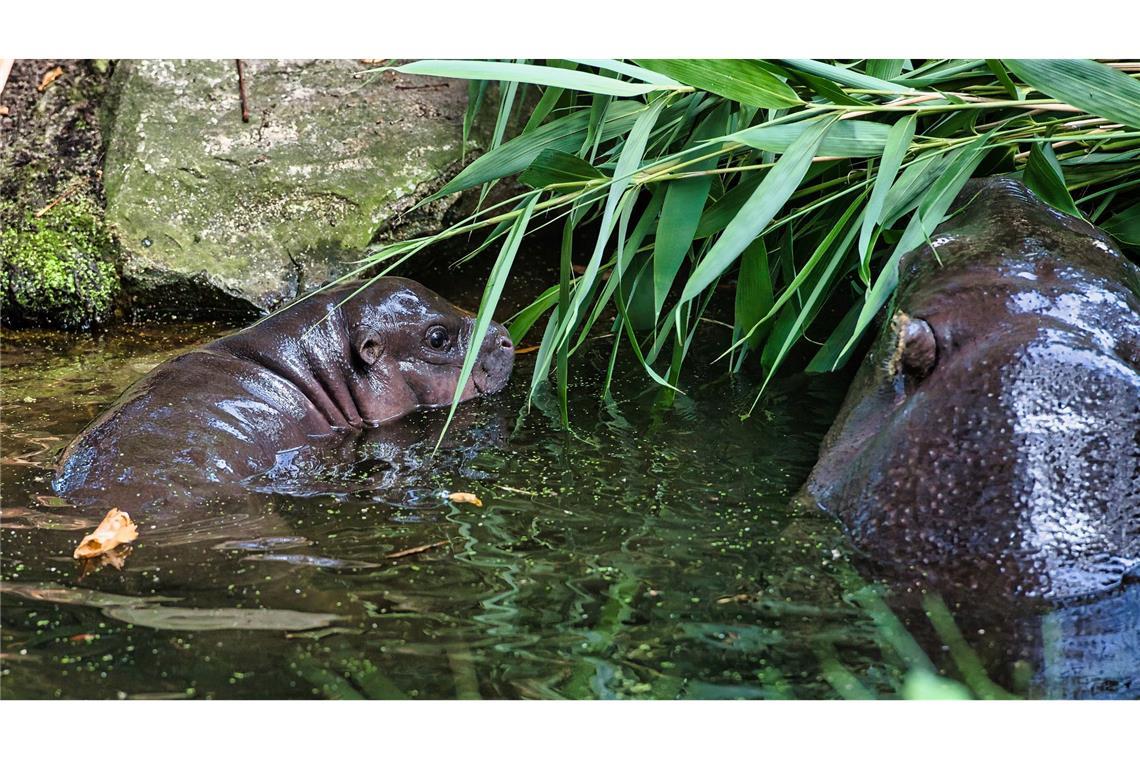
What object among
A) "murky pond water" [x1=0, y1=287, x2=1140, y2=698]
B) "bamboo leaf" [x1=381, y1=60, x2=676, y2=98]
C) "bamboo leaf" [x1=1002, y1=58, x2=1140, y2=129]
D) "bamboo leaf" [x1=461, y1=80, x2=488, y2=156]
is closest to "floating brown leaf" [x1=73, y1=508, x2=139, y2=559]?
"murky pond water" [x1=0, y1=287, x2=1140, y2=698]

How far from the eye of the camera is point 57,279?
6410 mm

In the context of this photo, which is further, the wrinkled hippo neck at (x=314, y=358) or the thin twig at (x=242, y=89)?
the thin twig at (x=242, y=89)

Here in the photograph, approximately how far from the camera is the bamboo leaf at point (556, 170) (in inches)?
165

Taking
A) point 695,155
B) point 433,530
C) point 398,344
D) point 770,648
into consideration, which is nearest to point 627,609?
point 770,648

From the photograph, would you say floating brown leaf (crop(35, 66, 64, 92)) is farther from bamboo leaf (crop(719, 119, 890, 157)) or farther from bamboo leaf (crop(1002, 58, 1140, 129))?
bamboo leaf (crop(1002, 58, 1140, 129))

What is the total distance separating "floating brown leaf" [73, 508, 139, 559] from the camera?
343 cm

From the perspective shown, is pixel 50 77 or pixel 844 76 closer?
pixel 844 76

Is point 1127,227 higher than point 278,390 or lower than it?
higher

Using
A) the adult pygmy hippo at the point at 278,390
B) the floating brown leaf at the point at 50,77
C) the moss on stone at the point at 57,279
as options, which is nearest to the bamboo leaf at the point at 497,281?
the adult pygmy hippo at the point at 278,390

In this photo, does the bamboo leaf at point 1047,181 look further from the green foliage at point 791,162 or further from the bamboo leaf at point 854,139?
the bamboo leaf at point 854,139

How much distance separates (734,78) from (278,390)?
89.8 inches

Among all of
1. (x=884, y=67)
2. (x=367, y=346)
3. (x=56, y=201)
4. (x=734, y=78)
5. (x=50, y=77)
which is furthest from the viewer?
(x=50, y=77)

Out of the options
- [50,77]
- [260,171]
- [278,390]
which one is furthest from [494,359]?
[50,77]

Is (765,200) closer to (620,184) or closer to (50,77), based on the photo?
(620,184)
